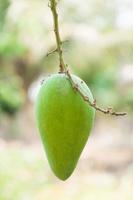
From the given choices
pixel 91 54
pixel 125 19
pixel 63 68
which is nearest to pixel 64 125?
pixel 63 68

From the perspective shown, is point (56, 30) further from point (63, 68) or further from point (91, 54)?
point (91, 54)

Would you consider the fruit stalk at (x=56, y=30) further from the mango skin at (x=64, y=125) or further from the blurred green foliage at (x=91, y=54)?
the blurred green foliage at (x=91, y=54)

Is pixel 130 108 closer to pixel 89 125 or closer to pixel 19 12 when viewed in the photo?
pixel 19 12

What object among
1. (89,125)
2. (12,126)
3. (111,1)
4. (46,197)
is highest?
(89,125)

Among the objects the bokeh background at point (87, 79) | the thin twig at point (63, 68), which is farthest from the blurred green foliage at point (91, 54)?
the thin twig at point (63, 68)

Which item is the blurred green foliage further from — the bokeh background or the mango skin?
the mango skin

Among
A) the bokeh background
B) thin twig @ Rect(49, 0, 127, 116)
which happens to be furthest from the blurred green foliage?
A: thin twig @ Rect(49, 0, 127, 116)

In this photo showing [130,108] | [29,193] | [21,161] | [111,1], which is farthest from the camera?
[130,108]

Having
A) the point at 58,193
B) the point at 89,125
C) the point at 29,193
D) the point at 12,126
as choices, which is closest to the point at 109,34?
the point at 12,126
